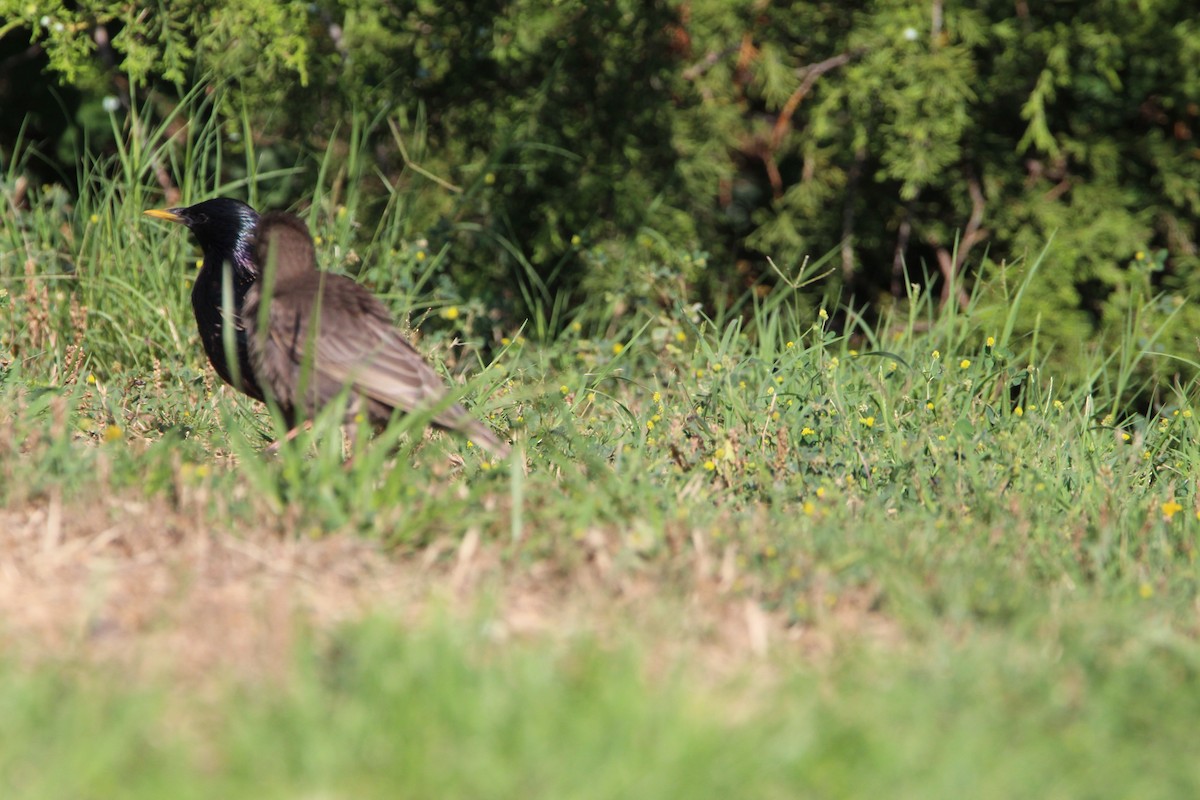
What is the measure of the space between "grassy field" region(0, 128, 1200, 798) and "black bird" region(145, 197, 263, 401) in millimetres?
320

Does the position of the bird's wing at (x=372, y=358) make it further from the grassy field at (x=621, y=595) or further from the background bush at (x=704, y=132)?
the background bush at (x=704, y=132)

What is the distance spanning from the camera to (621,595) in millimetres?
3688

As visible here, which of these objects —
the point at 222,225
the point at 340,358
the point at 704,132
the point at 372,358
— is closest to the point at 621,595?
the point at 372,358

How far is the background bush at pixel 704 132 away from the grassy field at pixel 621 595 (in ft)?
5.72

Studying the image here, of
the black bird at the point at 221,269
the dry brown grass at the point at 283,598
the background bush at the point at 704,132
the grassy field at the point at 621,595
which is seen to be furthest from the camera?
the background bush at the point at 704,132

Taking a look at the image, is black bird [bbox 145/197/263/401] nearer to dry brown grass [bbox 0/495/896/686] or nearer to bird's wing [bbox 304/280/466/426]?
bird's wing [bbox 304/280/466/426]

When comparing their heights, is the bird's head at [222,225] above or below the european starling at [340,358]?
above

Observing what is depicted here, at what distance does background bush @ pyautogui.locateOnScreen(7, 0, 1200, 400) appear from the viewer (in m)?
7.16

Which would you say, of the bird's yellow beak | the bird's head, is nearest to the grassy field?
the bird's head

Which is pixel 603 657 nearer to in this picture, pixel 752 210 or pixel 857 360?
pixel 857 360

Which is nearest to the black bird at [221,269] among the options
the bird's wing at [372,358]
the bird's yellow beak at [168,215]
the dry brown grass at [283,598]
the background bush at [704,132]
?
the bird's yellow beak at [168,215]

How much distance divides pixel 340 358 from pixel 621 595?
175 cm

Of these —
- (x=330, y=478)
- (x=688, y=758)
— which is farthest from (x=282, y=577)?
(x=688, y=758)

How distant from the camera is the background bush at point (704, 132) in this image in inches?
282
